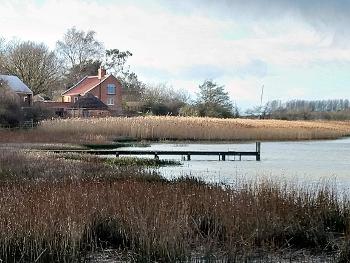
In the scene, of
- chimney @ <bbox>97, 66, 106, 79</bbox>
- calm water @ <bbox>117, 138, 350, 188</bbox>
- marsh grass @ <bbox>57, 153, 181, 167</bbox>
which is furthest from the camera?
chimney @ <bbox>97, 66, 106, 79</bbox>

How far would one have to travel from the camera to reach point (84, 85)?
66.5 metres

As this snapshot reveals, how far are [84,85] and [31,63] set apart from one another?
30.9 ft

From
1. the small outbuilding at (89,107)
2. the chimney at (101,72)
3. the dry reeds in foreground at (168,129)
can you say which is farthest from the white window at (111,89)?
the dry reeds in foreground at (168,129)

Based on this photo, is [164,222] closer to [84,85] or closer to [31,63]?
[31,63]

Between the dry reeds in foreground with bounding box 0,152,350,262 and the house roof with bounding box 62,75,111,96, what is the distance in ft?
176

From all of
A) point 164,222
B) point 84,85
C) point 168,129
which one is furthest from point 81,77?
point 164,222

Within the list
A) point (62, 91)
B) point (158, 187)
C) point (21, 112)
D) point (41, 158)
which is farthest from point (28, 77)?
point (158, 187)

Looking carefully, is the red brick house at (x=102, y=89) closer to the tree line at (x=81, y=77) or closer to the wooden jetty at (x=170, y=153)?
the tree line at (x=81, y=77)

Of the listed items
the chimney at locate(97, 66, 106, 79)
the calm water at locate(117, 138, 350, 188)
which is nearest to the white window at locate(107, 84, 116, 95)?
the chimney at locate(97, 66, 106, 79)

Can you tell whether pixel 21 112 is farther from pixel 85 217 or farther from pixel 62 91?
pixel 62 91

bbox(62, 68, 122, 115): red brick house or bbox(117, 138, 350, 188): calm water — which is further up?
bbox(62, 68, 122, 115): red brick house

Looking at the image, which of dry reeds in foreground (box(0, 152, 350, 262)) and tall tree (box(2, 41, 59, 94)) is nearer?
dry reeds in foreground (box(0, 152, 350, 262))

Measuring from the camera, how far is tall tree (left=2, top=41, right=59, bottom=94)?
5747cm

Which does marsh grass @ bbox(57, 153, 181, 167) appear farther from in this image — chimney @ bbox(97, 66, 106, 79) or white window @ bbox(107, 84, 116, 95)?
chimney @ bbox(97, 66, 106, 79)
